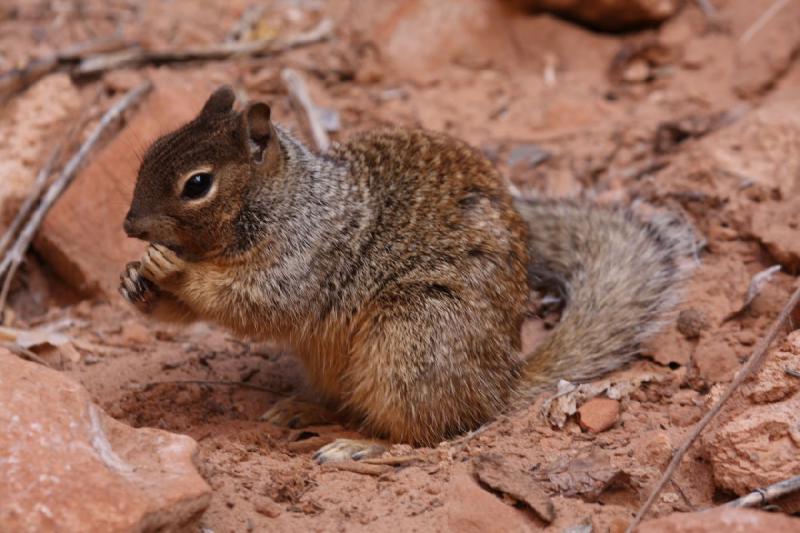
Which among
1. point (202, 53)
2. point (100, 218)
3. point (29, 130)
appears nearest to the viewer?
point (100, 218)

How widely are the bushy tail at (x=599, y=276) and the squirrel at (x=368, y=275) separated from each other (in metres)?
0.01

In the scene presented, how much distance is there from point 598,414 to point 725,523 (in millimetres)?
1514

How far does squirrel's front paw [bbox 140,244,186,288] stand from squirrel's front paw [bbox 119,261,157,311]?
132 mm

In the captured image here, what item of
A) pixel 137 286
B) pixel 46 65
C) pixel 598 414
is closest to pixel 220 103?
pixel 137 286

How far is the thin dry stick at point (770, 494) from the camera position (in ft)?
12.0

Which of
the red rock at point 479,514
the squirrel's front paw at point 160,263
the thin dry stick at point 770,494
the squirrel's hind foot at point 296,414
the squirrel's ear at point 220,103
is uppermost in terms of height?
the squirrel's ear at point 220,103

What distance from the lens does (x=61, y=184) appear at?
6.91 meters

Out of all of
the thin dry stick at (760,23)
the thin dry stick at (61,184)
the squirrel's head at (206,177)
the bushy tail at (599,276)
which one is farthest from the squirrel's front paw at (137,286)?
the thin dry stick at (760,23)

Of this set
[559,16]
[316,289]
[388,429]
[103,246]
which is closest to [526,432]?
[388,429]

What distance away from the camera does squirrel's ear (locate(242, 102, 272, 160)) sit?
466cm

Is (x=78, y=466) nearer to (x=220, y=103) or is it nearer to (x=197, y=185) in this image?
(x=197, y=185)

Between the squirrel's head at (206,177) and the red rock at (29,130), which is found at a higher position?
the squirrel's head at (206,177)

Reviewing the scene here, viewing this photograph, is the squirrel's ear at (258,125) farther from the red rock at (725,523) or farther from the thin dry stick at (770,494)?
the thin dry stick at (770,494)

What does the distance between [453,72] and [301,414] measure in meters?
4.05
